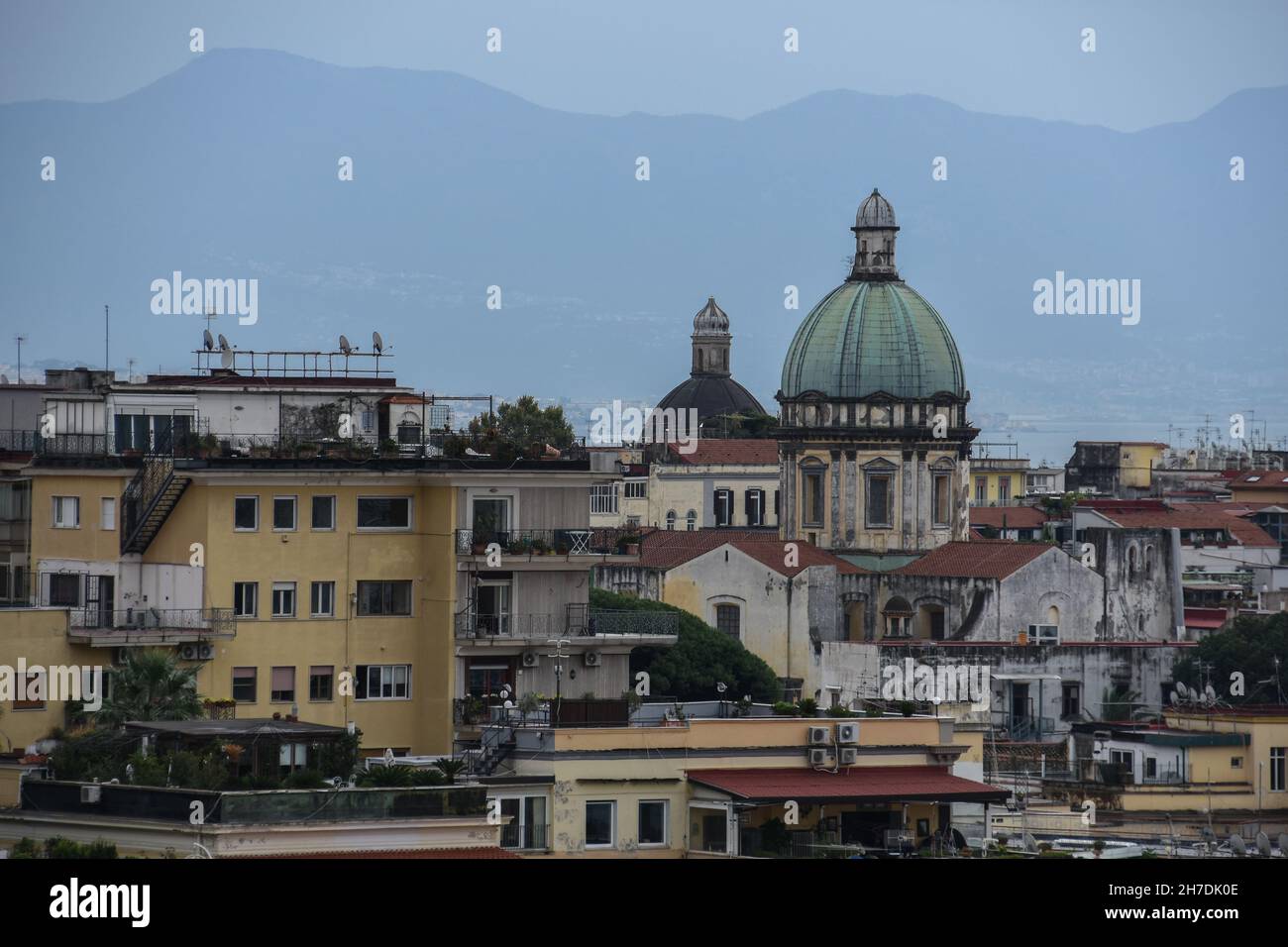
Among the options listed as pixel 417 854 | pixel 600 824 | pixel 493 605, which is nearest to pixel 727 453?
pixel 493 605

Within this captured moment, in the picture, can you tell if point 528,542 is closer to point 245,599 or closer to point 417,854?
point 245,599

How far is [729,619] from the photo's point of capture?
113000 millimetres

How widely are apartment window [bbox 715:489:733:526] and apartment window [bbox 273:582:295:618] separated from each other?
115 meters

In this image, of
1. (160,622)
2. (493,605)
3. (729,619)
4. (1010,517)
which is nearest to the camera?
(160,622)

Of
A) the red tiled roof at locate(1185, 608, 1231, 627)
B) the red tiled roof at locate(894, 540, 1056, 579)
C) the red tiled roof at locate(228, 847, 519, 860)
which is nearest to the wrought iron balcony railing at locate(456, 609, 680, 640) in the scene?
the red tiled roof at locate(228, 847, 519, 860)

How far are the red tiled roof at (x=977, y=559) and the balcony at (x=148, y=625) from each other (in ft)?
199

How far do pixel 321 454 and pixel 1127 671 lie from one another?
49.4 m

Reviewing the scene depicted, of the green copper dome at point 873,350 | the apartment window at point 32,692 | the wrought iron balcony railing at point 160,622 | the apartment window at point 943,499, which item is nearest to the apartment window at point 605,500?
the green copper dome at point 873,350

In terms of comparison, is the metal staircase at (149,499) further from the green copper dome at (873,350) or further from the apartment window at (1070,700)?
the green copper dome at (873,350)

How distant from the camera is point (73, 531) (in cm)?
5966

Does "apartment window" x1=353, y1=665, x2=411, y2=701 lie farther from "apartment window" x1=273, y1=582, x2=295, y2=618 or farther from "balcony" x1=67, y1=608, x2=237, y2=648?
"balcony" x1=67, y1=608, x2=237, y2=648

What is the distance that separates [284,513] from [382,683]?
3516 mm

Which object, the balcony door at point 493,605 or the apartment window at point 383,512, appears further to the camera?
the balcony door at point 493,605

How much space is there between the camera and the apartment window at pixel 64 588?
59.0 metres
